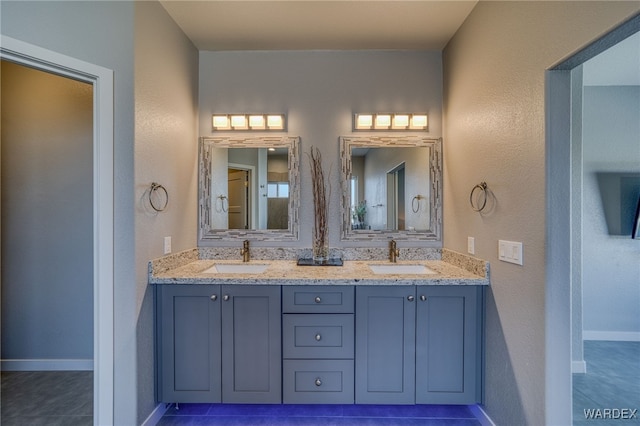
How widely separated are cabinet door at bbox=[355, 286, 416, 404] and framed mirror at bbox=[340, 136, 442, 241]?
72 centimetres

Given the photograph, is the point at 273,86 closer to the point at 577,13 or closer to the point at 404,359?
the point at 577,13

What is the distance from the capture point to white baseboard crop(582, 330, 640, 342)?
2805mm

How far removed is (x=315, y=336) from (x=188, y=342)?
2.68 feet

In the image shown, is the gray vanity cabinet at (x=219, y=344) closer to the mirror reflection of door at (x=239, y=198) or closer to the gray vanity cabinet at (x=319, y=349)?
the gray vanity cabinet at (x=319, y=349)

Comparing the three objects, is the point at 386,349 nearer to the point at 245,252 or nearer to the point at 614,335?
the point at 245,252

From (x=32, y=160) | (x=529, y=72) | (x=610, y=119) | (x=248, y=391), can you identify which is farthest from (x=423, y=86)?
(x=32, y=160)

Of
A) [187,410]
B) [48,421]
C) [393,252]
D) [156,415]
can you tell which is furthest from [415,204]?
[48,421]

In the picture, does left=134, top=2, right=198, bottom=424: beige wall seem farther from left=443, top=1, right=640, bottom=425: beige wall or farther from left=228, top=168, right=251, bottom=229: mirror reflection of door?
left=443, top=1, right=640, bottom=425: beige wall

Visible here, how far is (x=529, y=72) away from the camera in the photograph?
1.41 m

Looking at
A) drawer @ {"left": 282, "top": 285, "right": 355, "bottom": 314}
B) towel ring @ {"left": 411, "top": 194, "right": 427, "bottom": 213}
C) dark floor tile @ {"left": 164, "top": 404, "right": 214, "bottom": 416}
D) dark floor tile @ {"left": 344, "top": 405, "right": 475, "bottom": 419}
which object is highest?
towel ring @ {"left": 411, "top": 194, "right": 427, "bottom": 213}

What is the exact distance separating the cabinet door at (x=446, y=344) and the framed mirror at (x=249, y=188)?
1182mm

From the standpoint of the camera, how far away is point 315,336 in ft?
6.02

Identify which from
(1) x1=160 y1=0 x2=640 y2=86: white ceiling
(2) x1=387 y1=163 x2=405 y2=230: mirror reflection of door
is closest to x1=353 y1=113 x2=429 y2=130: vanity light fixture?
(2) x1=387 y1=163 x2=405 y2=230: mirror reflection of door

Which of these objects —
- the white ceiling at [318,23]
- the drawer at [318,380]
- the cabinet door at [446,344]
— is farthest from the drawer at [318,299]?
the white ceiling at [318,23]
